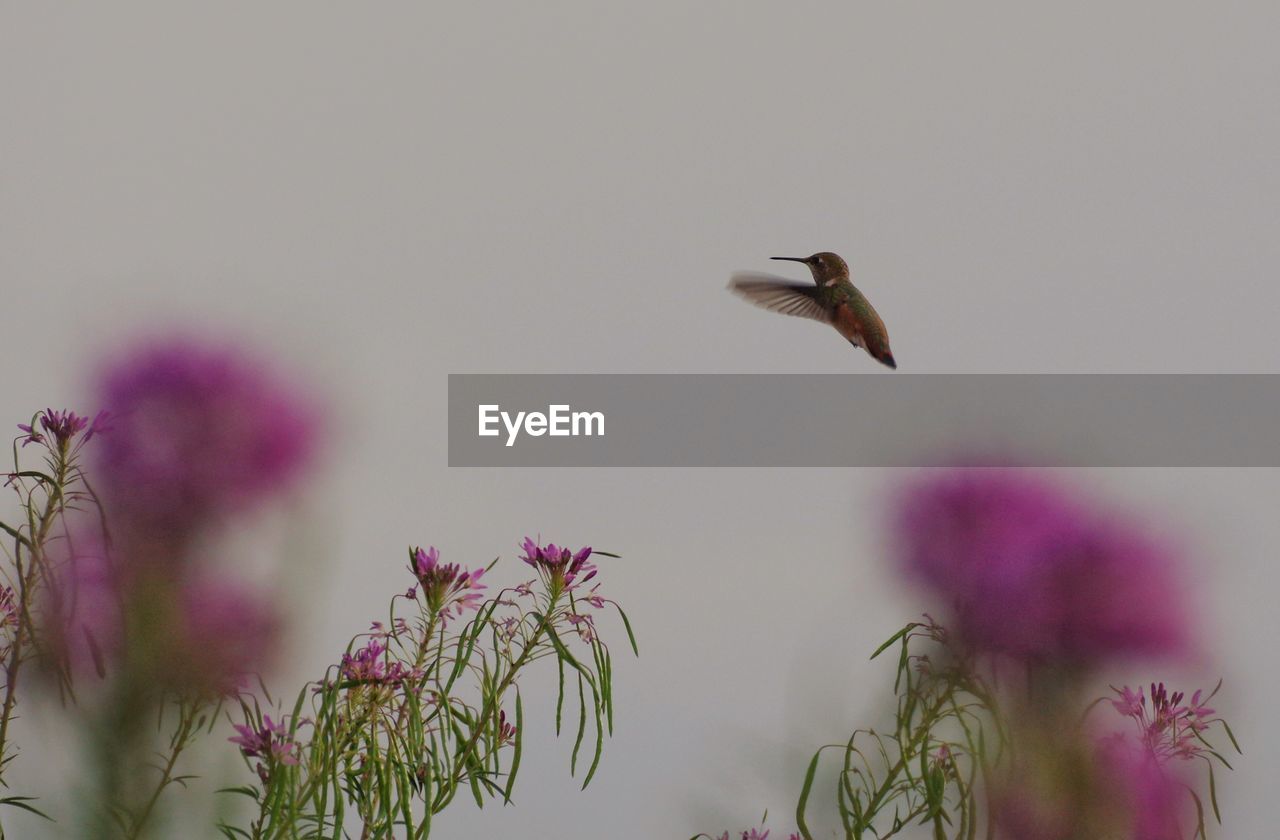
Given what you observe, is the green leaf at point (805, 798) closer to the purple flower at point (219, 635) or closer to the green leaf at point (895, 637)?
the green leaf at point (895, 637)

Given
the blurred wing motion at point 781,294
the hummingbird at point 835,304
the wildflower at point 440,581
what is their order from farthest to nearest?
the hummingbird at point 835,304 < the blurred wing motion at point 781,294 < the wildflower at point 440,581

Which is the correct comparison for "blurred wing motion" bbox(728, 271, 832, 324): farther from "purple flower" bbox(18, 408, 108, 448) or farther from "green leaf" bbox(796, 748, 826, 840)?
"purple flower" bbox(18, 408, 108, 448)

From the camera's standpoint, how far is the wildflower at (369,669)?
1.15 m

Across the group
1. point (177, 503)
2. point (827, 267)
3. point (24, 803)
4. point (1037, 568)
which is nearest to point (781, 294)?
point (827, 267)

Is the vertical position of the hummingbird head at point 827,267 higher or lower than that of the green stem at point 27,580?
higher

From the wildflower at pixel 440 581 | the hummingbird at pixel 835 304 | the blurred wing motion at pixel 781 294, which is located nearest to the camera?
the wildflower at pixel 440 581

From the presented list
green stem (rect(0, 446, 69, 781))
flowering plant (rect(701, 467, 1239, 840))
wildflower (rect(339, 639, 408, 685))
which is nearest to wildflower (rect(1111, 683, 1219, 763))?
flowering plant (rect(701, 467, 1239, 840))

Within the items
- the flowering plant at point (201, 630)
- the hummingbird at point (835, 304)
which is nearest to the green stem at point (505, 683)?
the flowering plant at point (201, 630)

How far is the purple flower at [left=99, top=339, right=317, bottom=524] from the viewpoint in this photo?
1.45 metres

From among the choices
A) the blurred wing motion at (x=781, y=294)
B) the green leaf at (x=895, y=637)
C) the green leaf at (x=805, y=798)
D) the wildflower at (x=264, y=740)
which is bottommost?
the green leaf at (x=805, y=798)

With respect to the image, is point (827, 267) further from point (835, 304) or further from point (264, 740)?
point (264, 740)

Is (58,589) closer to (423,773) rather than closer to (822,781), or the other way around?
(423,773)

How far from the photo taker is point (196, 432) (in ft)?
4.90

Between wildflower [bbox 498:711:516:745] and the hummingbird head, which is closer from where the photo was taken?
wildflower [bbox 498:711:516:745]
